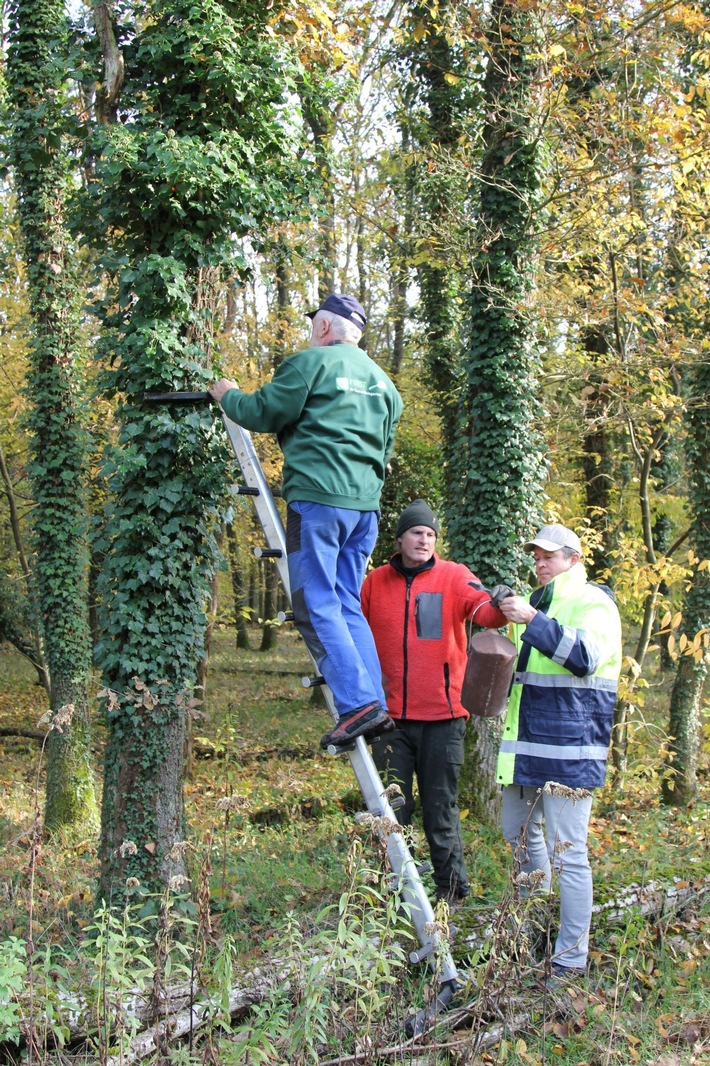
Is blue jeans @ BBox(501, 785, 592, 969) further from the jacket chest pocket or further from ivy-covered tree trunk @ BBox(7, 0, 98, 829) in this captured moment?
ivy-covered tree trunk @ BBox(7, 0, 98, 829)

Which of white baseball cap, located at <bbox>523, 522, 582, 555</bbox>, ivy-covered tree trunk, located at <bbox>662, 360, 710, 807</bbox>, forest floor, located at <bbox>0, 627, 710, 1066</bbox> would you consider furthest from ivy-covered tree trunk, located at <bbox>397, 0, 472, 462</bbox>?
white baseball cap, located at <bbox>523, 522, 582, 555</bbox>

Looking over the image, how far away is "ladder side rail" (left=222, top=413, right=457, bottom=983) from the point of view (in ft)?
12.7

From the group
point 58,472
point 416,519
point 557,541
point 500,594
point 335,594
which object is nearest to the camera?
point 335,594

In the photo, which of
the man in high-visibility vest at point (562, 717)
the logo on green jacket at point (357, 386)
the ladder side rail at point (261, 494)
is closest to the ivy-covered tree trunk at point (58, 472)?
the ladder side rail at point (261, 494)

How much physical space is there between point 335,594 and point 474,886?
8.15 ft

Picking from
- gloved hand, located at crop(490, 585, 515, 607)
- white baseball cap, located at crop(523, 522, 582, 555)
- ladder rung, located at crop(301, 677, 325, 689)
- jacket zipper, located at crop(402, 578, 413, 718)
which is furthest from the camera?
jacket zipper, located at crop(402, 578, 413, 718)

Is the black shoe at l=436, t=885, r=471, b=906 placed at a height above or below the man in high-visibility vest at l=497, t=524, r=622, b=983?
below

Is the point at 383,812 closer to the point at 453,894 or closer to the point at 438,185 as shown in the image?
the point at 453,894

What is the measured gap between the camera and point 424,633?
16.5 feet

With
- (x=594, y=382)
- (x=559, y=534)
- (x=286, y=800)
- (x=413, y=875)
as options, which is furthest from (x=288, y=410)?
(x=594, y=382)

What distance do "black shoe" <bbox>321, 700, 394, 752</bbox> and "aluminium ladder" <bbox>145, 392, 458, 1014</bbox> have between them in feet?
0.28

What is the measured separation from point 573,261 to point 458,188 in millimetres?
1917

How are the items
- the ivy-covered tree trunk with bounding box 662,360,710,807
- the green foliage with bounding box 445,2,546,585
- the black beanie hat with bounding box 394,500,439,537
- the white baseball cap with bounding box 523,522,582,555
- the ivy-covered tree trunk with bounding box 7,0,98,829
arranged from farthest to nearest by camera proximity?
the ivy-covered tree trunk with bounding box 662,360,710,807 < the ivy-covered tree trunk with bounding box 7,0,98,829 < the green foliage with bounding box 445,2,546,585 < the black beanie hat with bounding box 394,500,439,537 < the white baseball cap with bounding box 523,522,582,555

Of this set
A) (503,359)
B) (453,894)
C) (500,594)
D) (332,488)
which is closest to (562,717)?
(500,594)
